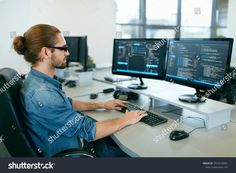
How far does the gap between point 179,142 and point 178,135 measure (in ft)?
0.15

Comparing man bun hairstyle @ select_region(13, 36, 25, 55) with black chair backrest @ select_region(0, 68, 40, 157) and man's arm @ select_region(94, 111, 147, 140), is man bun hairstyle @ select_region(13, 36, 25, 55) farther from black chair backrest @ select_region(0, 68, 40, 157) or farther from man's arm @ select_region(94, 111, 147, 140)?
man's arm @ select_region(94, 111, 147, 140)

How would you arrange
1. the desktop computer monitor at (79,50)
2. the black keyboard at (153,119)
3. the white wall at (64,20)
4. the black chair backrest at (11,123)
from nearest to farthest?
the black chair backrest at (11,123) → the black keyboard at (153,119) → the desktop computer monitor at (79,50) → the white wall at (64,20)

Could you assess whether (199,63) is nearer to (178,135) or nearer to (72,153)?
(178,135)

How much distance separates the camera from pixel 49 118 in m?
1.25

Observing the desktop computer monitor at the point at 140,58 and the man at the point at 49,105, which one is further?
the desktop computer monitor at the point at 140,58

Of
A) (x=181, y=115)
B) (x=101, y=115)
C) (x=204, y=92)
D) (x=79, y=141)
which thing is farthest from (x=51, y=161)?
(x=204, y=92)

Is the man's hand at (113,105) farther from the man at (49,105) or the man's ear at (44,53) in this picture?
the man's ear at (44,53)

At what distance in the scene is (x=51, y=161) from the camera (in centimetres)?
124

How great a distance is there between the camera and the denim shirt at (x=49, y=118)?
1.23 metres

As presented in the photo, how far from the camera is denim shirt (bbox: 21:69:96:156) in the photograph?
1.23 meters

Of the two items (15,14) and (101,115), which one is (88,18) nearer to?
(15,14)

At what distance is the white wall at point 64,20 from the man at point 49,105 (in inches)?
80.5

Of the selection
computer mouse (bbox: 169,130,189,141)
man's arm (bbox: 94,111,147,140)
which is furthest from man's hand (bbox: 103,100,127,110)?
computer mouse (bbox: 169,130,189,141)

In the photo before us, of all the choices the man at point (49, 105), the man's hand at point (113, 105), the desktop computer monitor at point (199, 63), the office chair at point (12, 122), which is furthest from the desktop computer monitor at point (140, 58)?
the office chair at point (12, 122)
